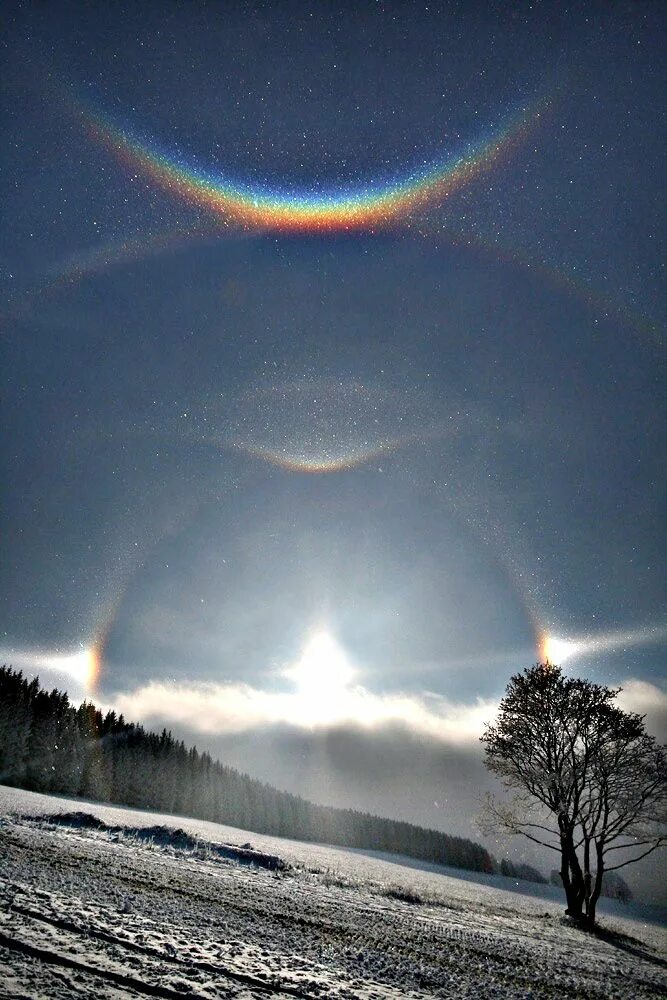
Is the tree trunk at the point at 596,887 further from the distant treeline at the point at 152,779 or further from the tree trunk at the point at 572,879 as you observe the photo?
the distant treeline at the point at 152,779

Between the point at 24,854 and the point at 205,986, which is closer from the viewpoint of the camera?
the point at 205,986

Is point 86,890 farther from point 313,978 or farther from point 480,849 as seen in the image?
point 480,849

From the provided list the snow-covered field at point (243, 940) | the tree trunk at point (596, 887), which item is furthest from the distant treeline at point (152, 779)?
the tree trunk at point (596, 887)

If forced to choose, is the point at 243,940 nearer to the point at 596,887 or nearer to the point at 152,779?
the point at 596,887

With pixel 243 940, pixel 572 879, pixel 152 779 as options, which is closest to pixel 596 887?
pixel 572 879

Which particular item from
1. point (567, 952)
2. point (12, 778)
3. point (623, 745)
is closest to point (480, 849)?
point (12, 778)

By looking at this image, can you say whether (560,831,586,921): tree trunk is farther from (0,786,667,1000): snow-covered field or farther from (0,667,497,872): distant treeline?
(0,667,497,872): distant treeline
